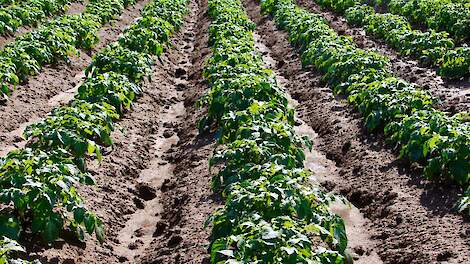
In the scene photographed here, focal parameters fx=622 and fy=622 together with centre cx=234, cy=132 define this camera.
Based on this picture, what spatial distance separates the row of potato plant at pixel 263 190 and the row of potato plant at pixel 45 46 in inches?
131

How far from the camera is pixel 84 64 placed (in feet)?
42.1

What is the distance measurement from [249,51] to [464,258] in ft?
22.2

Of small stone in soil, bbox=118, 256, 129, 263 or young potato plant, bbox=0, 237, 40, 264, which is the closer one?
young potato plant, bbox=0, 237, 40, 264

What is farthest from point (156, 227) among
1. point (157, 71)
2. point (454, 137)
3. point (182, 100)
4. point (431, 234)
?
point (157, 71)

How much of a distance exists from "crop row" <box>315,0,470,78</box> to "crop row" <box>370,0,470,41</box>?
42 centimetres

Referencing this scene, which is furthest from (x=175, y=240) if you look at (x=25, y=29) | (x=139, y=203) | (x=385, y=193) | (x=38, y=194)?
(x=25, y=29)

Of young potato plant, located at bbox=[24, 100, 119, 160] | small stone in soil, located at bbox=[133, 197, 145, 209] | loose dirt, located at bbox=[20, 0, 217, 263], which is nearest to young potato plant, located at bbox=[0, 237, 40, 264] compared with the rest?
loose dirt, located at bbox=[20, 0, 217, 263]

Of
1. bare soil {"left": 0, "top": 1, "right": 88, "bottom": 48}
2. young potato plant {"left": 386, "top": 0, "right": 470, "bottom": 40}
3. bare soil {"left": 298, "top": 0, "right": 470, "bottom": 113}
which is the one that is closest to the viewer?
bare soil {"left": 298, "top": 0, "right": 470, "bottom": 113}

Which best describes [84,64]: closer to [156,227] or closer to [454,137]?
[156,227]

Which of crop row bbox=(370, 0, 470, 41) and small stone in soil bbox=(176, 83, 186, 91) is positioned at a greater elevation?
crop row bbox=(370, 0, 470, 41)

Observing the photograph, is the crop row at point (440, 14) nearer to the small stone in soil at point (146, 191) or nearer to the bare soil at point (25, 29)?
the small stone in soil at point (146, 191)

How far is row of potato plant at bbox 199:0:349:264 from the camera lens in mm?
4000

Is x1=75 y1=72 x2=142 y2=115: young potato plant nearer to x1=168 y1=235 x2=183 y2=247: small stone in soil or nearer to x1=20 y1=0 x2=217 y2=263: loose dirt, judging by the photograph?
x1=20 y1=0 x2=217 y2=263: loose dirt

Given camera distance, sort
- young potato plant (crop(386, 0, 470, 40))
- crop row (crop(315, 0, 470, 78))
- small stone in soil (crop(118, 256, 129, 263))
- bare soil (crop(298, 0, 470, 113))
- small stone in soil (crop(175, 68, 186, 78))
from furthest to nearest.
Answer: young potato plant (crop(386, 0, 470, 40)) → small stone in soil (crop(175, 68, 186, 78)) → crop row (crop(315, 0, 470, 78)) → bare soil (crop(298, 0, 470, 113)) → small stone in soil (crop(118, 256, 129, 263))
